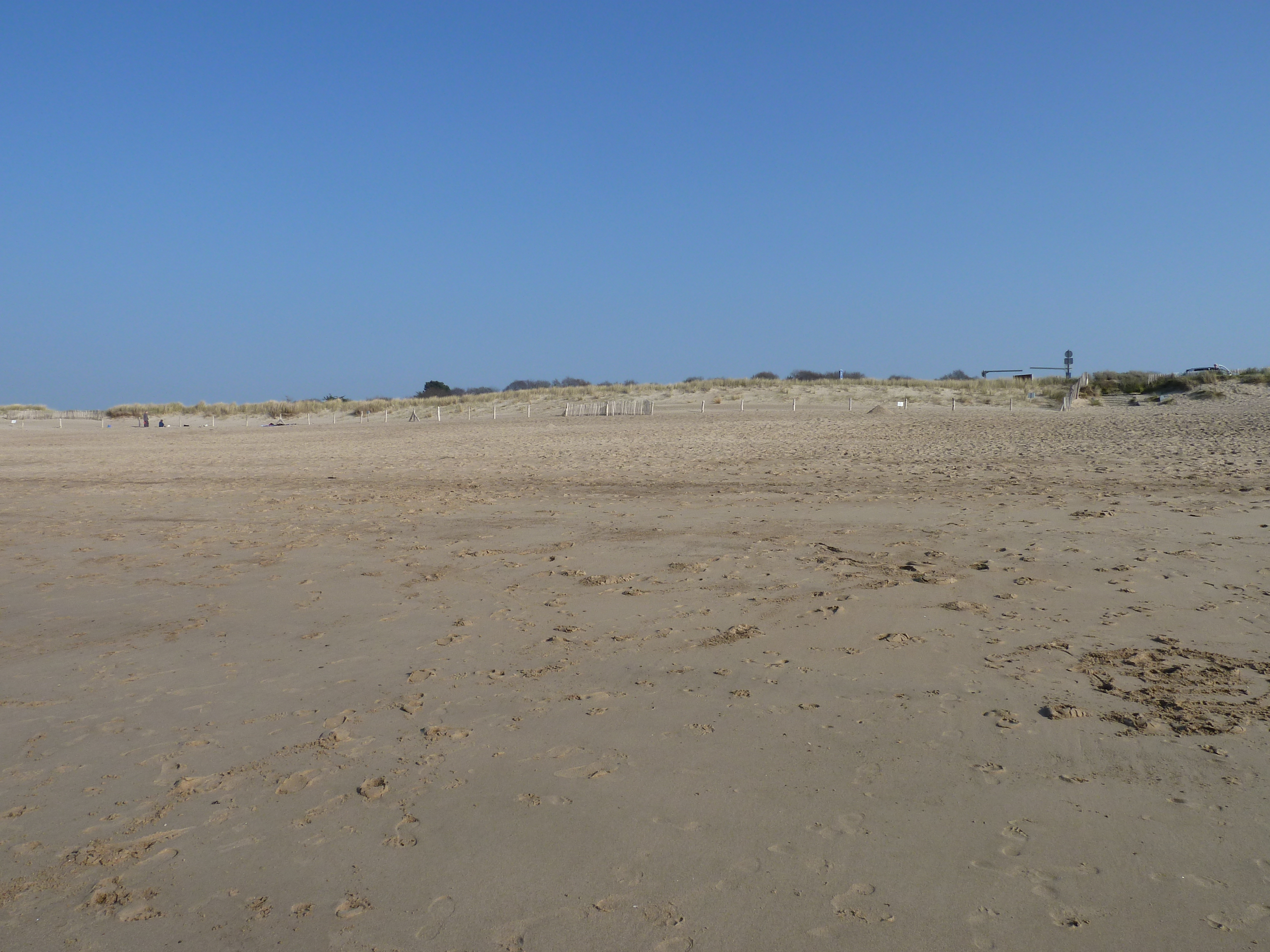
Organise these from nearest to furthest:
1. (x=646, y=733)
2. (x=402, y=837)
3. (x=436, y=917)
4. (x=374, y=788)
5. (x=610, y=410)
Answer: (x=436, y=917)
(x=402, y=837)
(x=374, y=788)
(x=646, y=733)
(x=610, y=410)

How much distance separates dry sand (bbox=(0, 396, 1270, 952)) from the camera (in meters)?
3.05

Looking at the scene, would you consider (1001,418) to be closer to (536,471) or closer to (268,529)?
(536,471)

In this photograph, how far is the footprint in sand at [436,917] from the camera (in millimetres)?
2932

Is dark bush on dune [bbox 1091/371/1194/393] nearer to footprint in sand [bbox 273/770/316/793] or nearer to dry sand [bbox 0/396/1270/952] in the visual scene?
dry sand [bbox 0/396/1270/952]

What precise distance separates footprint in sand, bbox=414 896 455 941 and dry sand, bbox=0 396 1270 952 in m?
0.01

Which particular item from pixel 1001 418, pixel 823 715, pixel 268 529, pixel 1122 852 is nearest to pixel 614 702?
pixel 823 715

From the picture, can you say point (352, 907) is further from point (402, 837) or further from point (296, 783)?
point (296, 783)

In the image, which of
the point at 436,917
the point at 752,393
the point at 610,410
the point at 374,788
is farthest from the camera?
the point at 752,393

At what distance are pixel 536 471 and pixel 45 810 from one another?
11652 millimetres

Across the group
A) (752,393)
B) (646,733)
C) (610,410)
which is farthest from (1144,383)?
(646,733)

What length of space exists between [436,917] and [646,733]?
1.59m

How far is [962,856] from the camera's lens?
10.8 ft

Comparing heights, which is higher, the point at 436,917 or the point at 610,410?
the point at 610,410

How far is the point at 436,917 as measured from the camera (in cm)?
302
